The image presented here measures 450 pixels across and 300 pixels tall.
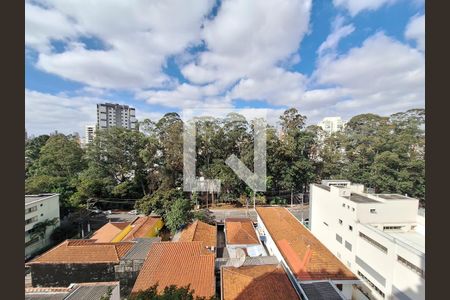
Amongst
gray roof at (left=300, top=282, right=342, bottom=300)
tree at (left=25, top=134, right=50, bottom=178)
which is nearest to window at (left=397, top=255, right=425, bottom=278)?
gray roof at (left=300, top=282, right=342, bottom=300)

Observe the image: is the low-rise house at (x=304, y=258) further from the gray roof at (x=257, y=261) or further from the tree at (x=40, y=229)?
the tree at (x=40, y=229)

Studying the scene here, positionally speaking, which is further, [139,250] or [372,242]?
[139,250]

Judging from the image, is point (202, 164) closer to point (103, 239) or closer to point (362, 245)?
point (103, 239)

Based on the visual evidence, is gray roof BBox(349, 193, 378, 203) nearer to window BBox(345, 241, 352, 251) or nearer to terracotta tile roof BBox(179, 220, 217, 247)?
window BBox(345, 241, 352, 251)

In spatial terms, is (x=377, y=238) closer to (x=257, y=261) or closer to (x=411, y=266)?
(x=411, y=266)

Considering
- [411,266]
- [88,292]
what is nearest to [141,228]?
[88,292]

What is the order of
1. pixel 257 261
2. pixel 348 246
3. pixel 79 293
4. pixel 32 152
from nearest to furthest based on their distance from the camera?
pixel 79 293 < pixel 257 261 < pixel 348 246 < pixel 32 152

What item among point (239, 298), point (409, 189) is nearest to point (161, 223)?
point (239, 298)
